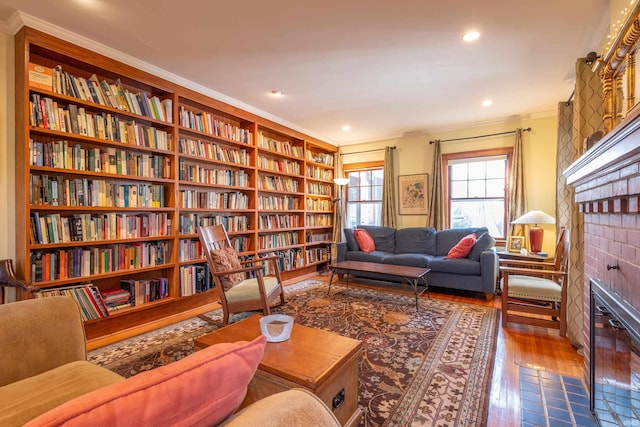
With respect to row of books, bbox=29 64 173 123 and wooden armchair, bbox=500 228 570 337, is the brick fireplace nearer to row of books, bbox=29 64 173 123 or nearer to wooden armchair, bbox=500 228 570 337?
wooden armchair, bbox=500 228 570 337

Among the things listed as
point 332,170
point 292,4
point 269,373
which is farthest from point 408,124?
point 269,373

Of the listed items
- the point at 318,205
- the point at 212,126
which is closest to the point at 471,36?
the point at 212,126

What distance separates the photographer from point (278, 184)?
4.68 meters

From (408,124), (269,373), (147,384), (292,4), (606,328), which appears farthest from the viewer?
(408,124)

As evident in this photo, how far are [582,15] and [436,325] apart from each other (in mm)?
2738

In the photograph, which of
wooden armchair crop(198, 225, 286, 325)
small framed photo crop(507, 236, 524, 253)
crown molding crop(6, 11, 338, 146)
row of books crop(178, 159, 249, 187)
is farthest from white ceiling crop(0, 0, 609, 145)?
small framed photo crop(507, 236, 524, 253)

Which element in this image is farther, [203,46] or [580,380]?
[203,46]

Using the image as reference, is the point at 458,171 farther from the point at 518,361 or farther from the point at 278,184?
the point at 518,361

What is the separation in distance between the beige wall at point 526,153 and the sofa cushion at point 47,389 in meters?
4.87

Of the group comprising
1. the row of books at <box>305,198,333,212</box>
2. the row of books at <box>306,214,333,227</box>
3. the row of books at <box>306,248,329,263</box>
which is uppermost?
the row of books at <box>305,198,333,212</box>

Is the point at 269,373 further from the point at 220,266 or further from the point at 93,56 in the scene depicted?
the point at 93,56

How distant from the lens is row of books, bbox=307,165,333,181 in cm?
541

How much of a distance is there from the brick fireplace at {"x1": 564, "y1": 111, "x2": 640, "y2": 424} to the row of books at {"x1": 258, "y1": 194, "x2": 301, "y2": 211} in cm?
349

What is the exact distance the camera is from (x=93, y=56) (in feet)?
8.39
